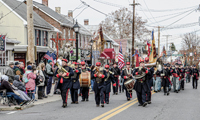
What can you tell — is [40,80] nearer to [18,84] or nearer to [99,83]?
[18,84]

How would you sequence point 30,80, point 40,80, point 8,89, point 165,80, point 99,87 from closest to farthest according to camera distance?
point 8,89 → point 99,87 → point 30,80 → point 40,80 → point 165,80

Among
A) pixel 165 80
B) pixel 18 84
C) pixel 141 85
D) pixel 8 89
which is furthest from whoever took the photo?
pixel 165 80

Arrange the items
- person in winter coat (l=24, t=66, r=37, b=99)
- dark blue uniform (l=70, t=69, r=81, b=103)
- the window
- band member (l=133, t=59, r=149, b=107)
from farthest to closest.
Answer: the window, person in winter coat (l=24, t=66, r=37, b=99), dark blue uniform (l=70, t=69, r=81, b=103), band member (l=133, t=59, r=149, b=107)

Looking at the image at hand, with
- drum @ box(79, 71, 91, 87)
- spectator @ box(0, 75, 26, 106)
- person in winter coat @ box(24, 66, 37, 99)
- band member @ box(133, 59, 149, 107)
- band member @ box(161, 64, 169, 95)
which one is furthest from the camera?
band member @ box(161, 64, 169, 95)

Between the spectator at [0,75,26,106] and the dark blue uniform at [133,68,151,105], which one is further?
the dark blue uniform at [133,68,151,105]

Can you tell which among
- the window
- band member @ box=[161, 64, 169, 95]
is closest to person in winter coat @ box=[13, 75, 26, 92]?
band member @ box=[161, 64, 169, 95]

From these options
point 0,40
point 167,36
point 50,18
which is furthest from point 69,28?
point 167,36

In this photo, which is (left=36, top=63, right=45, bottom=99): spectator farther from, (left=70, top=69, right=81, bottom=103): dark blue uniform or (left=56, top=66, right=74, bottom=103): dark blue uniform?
(left=56, top=66, right=74, bottom=103): dark blue uniform

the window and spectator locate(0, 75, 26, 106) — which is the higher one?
the window

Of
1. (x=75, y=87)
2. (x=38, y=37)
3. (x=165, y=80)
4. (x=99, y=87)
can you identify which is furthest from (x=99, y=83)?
(x=38, y=37)

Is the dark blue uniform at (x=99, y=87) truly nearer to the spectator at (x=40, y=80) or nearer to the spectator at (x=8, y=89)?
the spectator at (x=8, y=89)

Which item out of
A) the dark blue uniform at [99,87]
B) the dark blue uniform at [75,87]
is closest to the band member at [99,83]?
the dark blue uniform at [99,87]

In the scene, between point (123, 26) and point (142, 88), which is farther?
point (123, 26)

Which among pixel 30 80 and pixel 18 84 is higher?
pixel 30 80
